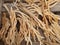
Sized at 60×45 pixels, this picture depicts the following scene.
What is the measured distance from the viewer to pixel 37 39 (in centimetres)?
250

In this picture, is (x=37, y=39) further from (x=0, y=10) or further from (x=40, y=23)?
(x=0, y=10)

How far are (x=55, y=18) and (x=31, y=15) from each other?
0.22 meters

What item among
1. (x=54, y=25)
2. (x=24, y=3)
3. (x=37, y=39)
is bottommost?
(x=37, y=39)

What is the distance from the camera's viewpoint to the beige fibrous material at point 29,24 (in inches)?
94.7

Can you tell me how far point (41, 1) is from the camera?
8.10 ft

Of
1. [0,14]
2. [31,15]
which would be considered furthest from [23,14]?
[0,14]

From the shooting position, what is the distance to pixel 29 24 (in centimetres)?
240

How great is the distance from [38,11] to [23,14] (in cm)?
14

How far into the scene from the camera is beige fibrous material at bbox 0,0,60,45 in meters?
2.40

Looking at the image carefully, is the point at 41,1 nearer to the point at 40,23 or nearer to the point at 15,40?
the point at 40,23

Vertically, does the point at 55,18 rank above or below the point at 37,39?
above

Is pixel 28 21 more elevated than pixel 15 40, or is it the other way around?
pixel 28 21

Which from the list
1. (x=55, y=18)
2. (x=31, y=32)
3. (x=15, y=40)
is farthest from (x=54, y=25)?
(x=15, y=40)

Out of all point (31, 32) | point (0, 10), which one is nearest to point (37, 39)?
point (31, 32)
